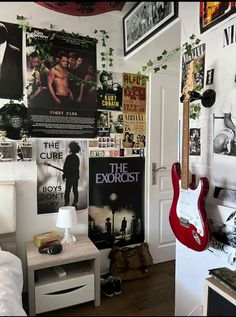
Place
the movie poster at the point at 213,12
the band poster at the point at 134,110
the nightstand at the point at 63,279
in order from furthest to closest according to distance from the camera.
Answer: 1. the band poster at the point at 134,110
2. the nightstand at the point at 63,279
3. the movie poster at the point at 213,12

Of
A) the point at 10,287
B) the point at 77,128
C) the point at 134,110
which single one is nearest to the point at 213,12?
the point at 134,110

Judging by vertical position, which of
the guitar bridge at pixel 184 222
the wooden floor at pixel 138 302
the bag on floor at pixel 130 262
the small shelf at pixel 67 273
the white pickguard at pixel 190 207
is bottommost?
the wooden floor at pixel 138 302

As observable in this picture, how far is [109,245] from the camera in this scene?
7.36ft

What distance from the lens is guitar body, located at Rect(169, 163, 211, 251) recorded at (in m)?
1.27

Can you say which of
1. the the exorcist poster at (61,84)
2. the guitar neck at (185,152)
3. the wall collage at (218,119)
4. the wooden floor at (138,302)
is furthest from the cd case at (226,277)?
the the exorcist poster at (61,84)

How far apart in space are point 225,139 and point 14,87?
149 centimetres

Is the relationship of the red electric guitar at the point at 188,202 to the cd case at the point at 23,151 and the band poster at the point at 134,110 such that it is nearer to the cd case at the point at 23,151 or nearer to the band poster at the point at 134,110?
the band poster at the point at 134,110

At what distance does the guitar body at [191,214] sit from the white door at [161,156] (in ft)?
2.97

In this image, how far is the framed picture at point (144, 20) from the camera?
1.35m

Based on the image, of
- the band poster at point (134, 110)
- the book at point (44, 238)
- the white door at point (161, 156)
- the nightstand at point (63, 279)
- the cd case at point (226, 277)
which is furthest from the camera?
the white door at point (161, 156)

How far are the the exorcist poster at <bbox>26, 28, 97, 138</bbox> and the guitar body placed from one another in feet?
3.17

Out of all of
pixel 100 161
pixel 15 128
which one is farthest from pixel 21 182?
pixel 100 161

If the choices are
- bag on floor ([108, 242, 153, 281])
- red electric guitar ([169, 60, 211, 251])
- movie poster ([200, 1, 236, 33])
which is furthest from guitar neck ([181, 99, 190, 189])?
bag on floor ([108, 242, 153, 281])

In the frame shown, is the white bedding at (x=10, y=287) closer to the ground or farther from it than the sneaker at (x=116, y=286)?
farther from it
